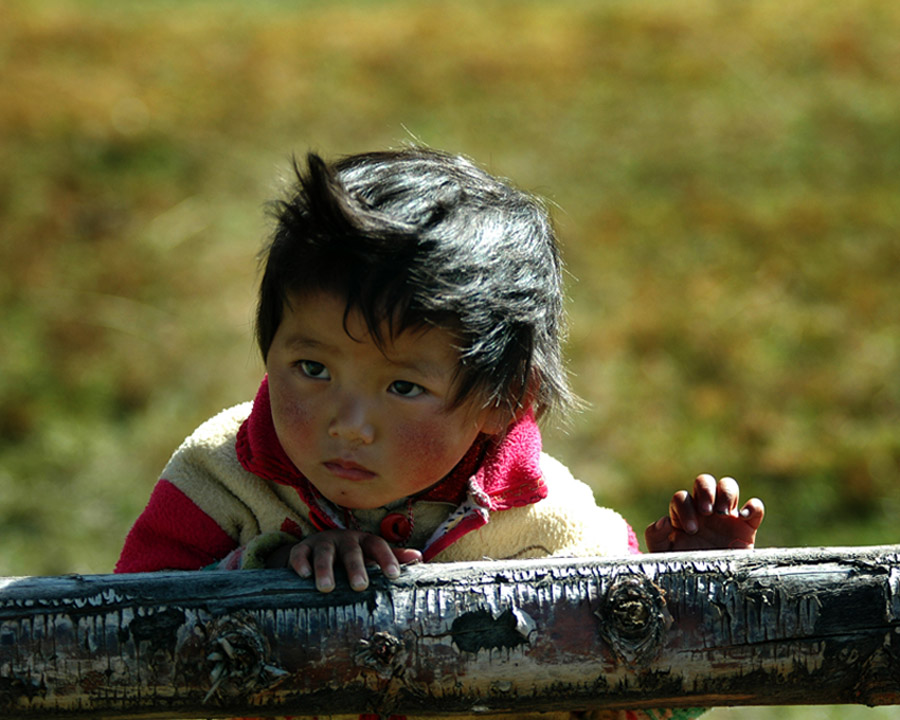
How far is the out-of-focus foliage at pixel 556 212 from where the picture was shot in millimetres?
4355

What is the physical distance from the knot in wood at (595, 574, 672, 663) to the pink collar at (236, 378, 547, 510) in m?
0.45

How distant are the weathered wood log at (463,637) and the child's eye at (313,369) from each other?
0.33 metres

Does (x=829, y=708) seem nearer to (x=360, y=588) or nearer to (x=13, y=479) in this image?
(x=360, y=588)

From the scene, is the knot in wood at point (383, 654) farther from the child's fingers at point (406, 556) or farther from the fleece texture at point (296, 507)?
the fleece texture at point (296, 507)

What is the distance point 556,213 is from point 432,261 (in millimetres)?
4303

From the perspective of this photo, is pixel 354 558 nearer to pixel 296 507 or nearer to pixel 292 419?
pixel 292 419

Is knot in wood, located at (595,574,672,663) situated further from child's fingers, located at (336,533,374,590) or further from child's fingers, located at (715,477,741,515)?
child's fingers, located at (715,477,741,515)

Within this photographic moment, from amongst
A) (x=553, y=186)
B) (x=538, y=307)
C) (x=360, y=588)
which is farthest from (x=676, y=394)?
(x=360, y=588)

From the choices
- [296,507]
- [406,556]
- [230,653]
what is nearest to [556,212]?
[296,507]

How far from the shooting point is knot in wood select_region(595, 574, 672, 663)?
1.55m

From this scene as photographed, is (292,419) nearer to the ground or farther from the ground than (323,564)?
farther from the ground

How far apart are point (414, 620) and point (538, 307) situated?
59cm

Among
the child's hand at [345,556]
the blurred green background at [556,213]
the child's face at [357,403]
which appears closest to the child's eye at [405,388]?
the child's face at [357,403]

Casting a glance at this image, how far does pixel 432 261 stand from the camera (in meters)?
1.77
